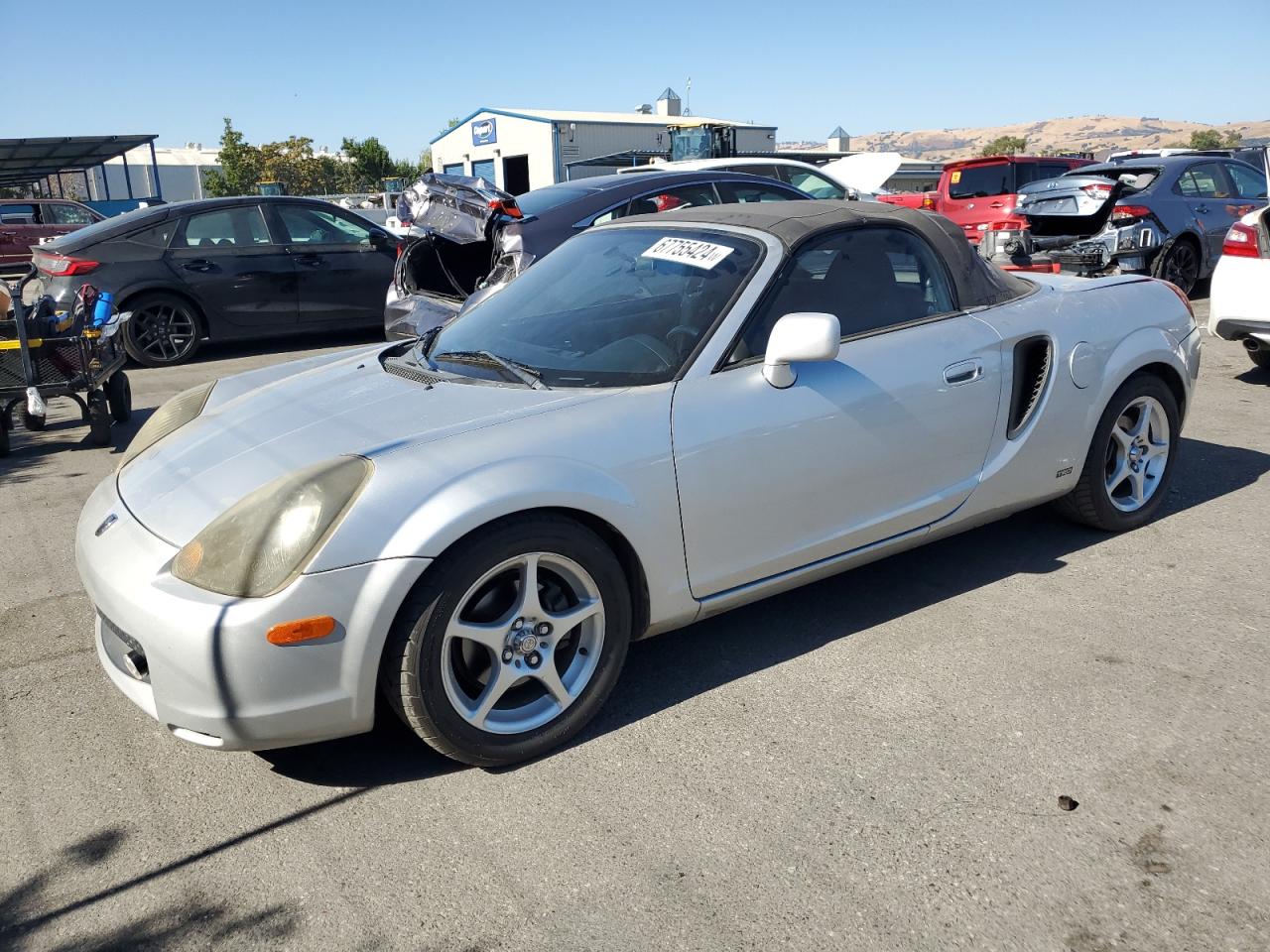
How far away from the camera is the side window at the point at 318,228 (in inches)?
388

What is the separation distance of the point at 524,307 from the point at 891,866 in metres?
2.34

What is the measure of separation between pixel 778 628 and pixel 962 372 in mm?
1122

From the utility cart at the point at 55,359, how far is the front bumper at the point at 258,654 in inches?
167

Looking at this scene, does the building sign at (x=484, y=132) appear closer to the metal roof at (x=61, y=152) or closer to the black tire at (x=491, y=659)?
the metal roof at (x=61, y=152)

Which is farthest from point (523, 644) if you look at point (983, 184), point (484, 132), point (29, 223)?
point (484, 132)

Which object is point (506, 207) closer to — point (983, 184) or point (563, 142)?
point (983, 184)

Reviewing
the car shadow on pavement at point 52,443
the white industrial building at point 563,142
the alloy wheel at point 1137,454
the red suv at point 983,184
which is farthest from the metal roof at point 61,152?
the alloy wheel at point 1137,454

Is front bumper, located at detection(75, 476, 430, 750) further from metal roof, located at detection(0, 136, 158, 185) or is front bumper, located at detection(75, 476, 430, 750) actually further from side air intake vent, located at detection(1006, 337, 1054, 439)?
metal roof, located at detection(0, 136, 158, 185)

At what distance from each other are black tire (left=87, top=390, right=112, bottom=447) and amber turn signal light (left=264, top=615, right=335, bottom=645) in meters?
4.64

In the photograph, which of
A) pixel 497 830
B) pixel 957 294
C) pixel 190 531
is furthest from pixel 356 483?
pixel 957 294

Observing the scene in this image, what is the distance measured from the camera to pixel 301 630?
8.14 feet

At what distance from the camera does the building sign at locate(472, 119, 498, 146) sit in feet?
135

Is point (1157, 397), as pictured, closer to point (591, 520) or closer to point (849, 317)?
point (849, 317)

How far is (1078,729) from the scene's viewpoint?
9.67ft
